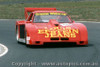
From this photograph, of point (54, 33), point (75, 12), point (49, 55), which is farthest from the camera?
point (75, 12)

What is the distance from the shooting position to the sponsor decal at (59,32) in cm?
1262

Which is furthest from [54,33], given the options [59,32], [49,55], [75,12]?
[75,12]

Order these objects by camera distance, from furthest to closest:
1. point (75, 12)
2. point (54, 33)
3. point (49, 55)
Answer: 1. point (75, 12)
2. point (54, 33)
3. point (49, 55)

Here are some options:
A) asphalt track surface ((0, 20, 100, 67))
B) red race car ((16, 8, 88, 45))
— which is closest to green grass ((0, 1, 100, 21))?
red race car ((16, 8, 88, 45))

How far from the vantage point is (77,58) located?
10.1m

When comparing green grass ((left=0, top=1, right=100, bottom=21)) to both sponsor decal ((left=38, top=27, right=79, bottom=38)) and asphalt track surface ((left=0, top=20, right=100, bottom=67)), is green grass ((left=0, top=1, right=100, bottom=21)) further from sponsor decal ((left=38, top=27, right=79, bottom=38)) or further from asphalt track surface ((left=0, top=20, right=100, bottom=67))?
asphalt track surface ((left=0, top=20, right=100, bottom=67))

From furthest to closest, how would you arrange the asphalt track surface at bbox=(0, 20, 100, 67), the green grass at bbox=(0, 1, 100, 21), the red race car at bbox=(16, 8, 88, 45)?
the green grass at bbox=(0, 1, 100, 21)
the red race car at bbox=(16, 8, 88, 45)
the asphalt track surface at bbox=(0, 20, 100, 67)

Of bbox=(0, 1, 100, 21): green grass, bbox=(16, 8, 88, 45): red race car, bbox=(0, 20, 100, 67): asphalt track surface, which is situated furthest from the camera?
bbox=(0, 1, 100, 21): green grass

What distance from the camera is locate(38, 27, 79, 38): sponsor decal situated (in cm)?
1262

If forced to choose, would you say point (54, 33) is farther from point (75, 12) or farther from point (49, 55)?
point (75, 12)

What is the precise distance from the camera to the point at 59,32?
41.6ft

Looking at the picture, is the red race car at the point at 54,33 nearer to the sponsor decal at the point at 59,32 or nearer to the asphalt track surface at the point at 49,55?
the sponsor decal at the point at 59,32

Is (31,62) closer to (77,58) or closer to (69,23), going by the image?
(77,58)

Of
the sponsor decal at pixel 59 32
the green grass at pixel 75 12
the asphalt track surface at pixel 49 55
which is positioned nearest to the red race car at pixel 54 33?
the sponsor decal at pixel 59 32
